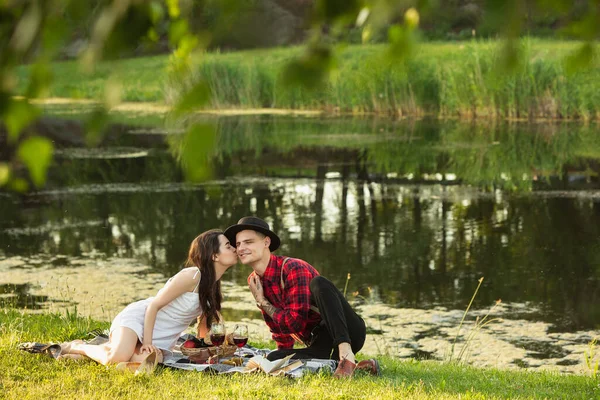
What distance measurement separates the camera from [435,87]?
22.9 metres

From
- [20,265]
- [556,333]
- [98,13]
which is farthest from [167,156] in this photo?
[98,13]

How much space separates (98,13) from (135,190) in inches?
476

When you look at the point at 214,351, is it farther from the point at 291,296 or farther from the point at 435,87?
the point at 435,87

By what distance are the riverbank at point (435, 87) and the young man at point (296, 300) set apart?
1180 centimetres

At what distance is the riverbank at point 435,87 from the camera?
67.7 ft

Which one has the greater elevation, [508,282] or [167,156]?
[167,156]

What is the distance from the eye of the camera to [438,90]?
2281 centimetres

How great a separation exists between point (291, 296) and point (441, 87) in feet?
58.3

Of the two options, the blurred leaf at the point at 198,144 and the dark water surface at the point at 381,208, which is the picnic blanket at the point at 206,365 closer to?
the dark water surface at the point at 381,208

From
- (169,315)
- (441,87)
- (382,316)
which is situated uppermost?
(441,87)

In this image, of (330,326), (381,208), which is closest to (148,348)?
(330,326)

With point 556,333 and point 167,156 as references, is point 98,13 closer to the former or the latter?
point 556,333

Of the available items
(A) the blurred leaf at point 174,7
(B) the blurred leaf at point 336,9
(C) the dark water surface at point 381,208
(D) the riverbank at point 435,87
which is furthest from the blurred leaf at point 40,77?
(D) the riverbank at point 435,87

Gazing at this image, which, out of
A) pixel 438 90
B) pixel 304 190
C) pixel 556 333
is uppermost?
pixel 438 90
